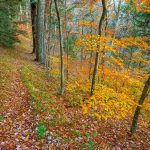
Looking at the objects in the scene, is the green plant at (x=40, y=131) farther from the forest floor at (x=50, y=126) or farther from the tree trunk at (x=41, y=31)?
the tree trunk at (x=41, y=31)

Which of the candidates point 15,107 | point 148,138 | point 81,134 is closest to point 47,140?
point 81,134

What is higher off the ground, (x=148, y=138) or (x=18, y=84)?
(x=18, y=84)

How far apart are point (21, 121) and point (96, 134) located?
2905mm

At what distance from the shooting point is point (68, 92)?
37.6 feet

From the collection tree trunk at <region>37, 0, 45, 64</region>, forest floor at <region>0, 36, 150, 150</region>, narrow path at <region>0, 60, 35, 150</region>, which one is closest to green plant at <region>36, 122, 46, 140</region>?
forest floor at <region>0, 36, 150, 150</region>

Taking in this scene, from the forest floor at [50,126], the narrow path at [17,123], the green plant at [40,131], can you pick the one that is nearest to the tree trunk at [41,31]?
the forest floor at [50,126]

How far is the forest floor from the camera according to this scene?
6.05 metres

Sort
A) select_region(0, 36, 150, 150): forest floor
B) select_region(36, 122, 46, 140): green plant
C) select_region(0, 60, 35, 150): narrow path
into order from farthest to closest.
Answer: select_region(36, 122, 46, 140): green plant < select_region(0, 36, 150, 150): forest floor < select_region(0, 60, 35, 150): narrow path

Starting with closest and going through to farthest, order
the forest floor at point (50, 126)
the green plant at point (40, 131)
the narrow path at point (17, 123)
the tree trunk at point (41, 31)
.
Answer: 1. the narrow path at point (17, 123)
2. the forest floor at point (50, 126)
3. the green plant at point (40, 131)
4. the tree trunk at point (41, 31)

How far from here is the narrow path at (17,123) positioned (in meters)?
5.69

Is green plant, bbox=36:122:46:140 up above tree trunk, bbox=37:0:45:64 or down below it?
below

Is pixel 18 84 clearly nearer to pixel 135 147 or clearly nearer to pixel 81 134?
pixel 81 134

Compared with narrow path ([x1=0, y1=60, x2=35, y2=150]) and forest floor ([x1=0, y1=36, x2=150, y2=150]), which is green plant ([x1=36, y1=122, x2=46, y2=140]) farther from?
narrow path ([x1=0, y1=60, x2=35, y2=150])

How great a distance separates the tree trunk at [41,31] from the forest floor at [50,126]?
6628 millimetres
